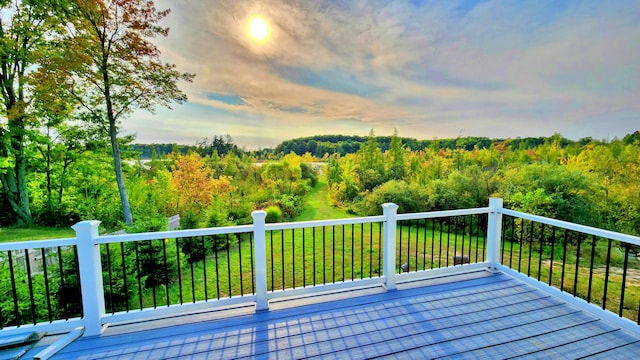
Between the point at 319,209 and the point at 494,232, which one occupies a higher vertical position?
the point at 494,232

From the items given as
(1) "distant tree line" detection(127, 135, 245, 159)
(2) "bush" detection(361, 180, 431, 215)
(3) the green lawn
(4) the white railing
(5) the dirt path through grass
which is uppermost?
(1) "distant tree line" detection(127, 135, 245, 159)

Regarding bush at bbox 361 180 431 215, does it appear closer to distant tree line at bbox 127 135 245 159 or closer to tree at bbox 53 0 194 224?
tree at bbox 53 0 194 224

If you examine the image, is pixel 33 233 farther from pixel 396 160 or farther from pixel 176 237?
pixel 396 160

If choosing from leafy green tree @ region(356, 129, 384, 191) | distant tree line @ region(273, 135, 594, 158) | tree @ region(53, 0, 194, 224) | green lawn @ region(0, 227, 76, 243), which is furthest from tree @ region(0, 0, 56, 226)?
leafy green tree @ region(356, 129, 384, 191)

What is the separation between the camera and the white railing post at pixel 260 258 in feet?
8.45

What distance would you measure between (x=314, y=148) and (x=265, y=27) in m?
15.2

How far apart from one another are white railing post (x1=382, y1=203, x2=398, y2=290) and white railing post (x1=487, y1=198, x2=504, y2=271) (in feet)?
4.71

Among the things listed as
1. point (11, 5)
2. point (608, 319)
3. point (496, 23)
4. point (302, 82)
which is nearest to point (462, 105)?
point (496, 23)

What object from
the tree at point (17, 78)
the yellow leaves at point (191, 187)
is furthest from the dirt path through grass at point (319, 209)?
the tree at point (17, 78)

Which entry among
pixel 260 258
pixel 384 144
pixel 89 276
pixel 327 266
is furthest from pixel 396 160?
pixel 89 276

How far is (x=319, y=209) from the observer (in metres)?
14.5

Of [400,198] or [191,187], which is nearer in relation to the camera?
[191,187]

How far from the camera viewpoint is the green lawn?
10195 millimetres

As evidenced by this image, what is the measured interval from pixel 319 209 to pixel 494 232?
1126 centimetres
